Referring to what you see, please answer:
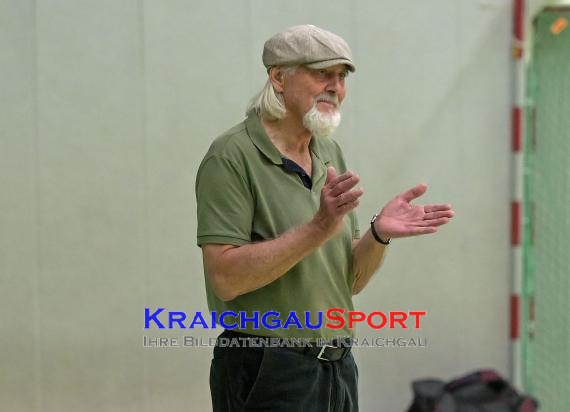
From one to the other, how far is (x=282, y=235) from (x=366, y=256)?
0.30 m

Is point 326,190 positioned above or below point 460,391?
above

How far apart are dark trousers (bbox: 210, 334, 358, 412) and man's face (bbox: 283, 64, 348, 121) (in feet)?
1.79

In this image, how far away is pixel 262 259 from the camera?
4.79ft

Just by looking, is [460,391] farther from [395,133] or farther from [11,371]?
[11,371]

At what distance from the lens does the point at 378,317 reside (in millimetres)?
2912

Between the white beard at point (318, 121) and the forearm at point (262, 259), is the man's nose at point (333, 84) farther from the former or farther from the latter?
the forearm at point (262, 259)

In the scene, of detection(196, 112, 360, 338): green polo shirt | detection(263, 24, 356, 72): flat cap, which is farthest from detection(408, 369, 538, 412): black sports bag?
detection(263, 24, 356, 72): flat cap

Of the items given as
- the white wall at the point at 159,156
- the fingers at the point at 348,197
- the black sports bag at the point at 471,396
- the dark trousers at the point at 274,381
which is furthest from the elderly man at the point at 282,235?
the black sports bag at the point at 471,396

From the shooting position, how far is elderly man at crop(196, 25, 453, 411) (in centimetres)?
151

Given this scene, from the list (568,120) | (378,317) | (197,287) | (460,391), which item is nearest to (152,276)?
(197,287)

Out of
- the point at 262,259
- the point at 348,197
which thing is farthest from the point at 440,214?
the point at 262,259

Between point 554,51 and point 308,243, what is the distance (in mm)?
2090

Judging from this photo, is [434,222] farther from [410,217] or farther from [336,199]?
[336,199]

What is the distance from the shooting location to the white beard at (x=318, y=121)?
1.61 m
